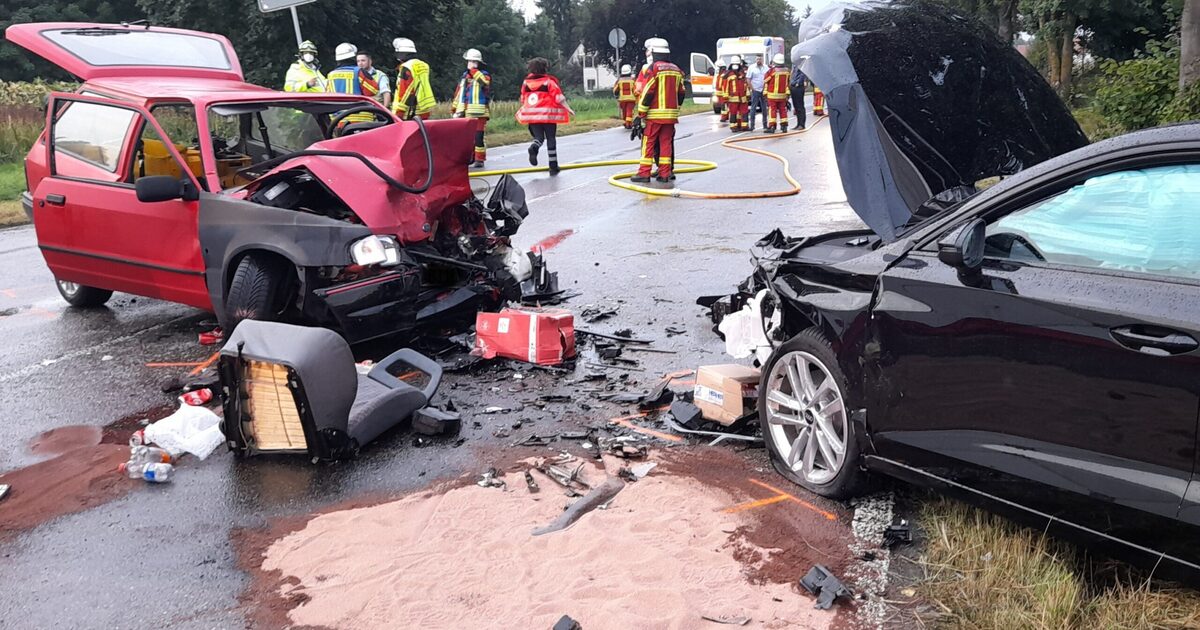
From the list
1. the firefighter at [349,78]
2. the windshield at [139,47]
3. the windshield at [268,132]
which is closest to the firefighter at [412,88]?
the firefighter at [349,78]

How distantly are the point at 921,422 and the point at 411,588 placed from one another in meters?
1.93

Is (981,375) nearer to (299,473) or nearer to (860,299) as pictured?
(860,299)

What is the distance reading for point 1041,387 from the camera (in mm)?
3061

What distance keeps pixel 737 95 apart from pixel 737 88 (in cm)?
20

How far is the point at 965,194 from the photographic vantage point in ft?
16.5

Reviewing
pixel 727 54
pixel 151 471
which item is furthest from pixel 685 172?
pixel 727 54

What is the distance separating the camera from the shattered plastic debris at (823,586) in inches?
126

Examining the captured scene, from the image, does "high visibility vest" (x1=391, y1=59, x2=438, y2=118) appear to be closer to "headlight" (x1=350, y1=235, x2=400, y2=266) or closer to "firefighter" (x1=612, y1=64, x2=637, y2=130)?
"firefighter" (x1=612, y1=64, x2=637, y2=130)

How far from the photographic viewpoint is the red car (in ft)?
19.7

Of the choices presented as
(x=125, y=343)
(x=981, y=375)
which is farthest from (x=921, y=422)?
(x=125, y=343)

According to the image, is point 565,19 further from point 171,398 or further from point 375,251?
point 171,398

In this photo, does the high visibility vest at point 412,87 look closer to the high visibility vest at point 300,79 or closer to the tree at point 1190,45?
the high visibility vest at point 300,79

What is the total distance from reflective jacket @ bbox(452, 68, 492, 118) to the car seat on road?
13.1 m

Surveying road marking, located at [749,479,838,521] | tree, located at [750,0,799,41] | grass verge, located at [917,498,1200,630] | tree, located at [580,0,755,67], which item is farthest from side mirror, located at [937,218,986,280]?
tree, located at [750,0,799,41]
